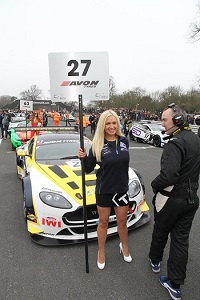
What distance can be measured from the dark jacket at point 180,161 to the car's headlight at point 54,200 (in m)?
1.37

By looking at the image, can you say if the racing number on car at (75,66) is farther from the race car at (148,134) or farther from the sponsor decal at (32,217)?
the race car at (148,134)

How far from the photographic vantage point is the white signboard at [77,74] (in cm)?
273

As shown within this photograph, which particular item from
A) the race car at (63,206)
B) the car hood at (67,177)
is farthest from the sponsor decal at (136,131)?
the race car at (63,206)

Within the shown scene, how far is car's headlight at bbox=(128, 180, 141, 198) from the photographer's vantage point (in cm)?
340

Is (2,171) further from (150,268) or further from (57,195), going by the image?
(150,268)

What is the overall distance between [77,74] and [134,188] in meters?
1.78

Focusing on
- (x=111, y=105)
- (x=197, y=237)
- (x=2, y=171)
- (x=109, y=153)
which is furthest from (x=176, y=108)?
(x=111, y=105)

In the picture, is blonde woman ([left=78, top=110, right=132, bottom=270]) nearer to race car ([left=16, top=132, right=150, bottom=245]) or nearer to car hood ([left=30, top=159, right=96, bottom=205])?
race car ([left=16, top=132, right=150, bottom=245])

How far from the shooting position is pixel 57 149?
472 centimetres

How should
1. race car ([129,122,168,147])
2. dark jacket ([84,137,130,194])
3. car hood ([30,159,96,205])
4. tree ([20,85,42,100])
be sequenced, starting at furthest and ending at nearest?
tree ([20,85,42,100])
race car ([129,122,168,147])
car hood ([30,159,96,205])
dark jacket ([84,137,130,194])

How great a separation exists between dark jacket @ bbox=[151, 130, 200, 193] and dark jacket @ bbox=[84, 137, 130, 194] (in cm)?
50

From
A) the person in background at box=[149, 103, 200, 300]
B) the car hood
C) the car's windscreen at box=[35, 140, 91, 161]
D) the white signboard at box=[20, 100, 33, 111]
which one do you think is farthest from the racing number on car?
the white signboard at box=[20, 100, 33, 111]

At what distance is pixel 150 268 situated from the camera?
2.76 m

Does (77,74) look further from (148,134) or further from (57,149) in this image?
(148,134)
